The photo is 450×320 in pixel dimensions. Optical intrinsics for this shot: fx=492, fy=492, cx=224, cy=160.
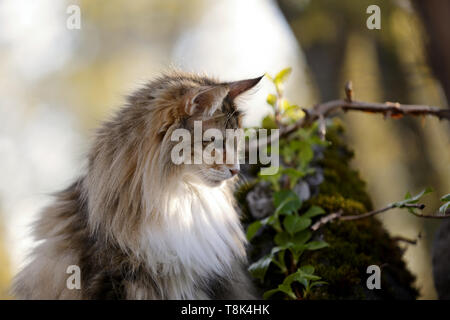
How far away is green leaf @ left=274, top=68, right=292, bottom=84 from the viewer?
→ 4371mm

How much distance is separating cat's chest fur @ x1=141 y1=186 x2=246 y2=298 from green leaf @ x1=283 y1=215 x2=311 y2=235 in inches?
22.3

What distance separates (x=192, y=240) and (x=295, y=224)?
0.99 meters

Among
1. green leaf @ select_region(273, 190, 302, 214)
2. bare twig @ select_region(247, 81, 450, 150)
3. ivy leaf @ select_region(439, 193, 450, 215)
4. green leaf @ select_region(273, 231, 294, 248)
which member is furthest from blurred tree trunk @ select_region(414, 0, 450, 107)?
green leaf @ select_region(273, 231, 294, 248)

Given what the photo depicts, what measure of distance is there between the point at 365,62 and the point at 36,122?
28.2 ft

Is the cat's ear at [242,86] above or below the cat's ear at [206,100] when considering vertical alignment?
above

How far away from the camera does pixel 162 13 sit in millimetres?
12812

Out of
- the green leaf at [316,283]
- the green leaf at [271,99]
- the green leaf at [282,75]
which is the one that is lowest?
the green leaf at [316,283]

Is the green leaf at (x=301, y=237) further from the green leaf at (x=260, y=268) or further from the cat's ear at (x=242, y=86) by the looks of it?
the cat's ear at (x=242, y=86)

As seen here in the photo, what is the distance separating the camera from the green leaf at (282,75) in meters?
4.37

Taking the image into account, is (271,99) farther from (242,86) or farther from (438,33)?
(438,33)

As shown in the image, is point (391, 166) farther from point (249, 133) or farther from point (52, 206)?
point (52, 206)

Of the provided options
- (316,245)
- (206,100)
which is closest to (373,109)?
(316,245)

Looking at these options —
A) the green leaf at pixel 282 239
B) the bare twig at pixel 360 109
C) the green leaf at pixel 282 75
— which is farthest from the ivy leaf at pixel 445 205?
the green leaf at pixel 282 75

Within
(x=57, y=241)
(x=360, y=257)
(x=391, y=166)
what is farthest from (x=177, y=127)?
(x=391, y=166)
